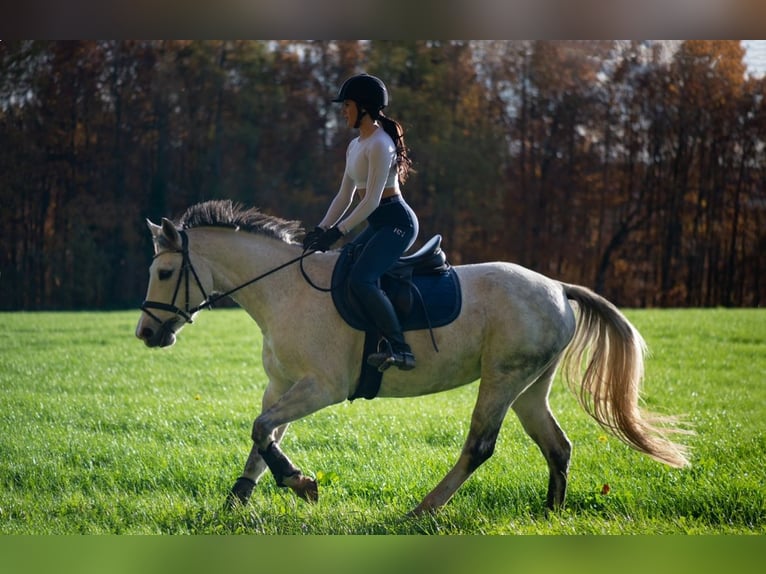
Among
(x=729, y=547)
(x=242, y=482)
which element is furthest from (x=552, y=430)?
(x=242, y=482)

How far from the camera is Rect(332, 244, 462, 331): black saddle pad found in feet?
14.1

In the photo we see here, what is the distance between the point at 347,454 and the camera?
536 centimetres

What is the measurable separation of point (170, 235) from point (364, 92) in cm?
118

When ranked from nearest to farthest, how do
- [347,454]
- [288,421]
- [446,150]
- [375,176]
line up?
[288,421]
[375,176]
[347,454]
[446,150]

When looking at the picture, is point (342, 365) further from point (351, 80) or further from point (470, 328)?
point (351, 80)

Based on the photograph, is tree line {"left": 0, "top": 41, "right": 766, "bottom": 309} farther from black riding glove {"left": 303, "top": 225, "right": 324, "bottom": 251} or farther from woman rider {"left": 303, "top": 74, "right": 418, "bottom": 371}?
black riding glove {"left": 303, "top": 225, "right": 324, "bottom": 251}

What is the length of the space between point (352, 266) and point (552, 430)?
1369 millimetres

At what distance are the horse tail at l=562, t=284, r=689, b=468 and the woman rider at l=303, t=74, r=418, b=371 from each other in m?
1.04

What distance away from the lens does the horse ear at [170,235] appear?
4.24 m

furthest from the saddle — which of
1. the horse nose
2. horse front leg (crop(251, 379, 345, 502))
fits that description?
the horse nose

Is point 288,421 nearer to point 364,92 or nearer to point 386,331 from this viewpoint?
point 386,331

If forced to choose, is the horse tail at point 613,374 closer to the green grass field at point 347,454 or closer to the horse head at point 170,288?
the green grass field at point 347,454

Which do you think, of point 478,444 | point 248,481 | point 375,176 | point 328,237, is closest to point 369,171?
point 375,176

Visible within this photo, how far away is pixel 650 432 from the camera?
15.2ft
